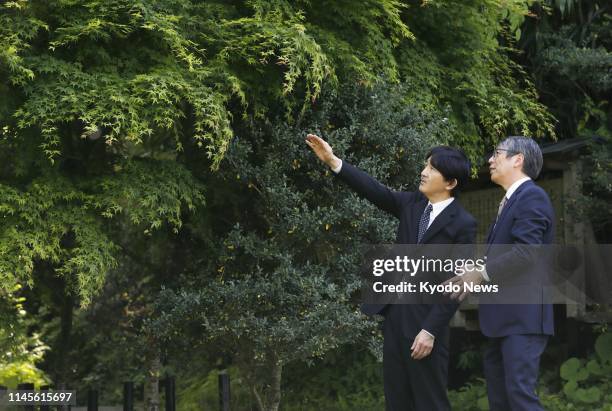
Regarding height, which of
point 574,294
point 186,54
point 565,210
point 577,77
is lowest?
point 574,294

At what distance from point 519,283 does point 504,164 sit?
68 cm

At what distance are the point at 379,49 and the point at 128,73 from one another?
2.56 metres

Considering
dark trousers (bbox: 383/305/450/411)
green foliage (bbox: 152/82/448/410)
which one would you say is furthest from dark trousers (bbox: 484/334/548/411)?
green foliage (bbox: 152/82/448/410)

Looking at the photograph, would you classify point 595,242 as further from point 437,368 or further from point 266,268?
point 437,368

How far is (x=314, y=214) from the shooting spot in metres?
8.30

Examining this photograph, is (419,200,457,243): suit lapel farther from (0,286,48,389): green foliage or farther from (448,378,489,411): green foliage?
(448,378,489,411): green foliage

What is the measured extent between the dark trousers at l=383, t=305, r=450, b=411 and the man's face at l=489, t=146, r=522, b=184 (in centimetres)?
92

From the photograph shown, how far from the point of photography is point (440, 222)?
17.7 ft

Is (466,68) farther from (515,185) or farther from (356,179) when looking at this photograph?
(515,185)

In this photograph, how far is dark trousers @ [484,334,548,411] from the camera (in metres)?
4.88

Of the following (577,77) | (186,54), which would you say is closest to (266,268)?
(186,54)

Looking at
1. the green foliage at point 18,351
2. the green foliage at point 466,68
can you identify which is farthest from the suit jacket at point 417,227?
the green foliage at point 18,351

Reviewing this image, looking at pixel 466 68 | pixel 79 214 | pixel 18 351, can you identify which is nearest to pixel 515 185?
pixel 79 214

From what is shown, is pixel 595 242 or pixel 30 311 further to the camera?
pixel 30 311
